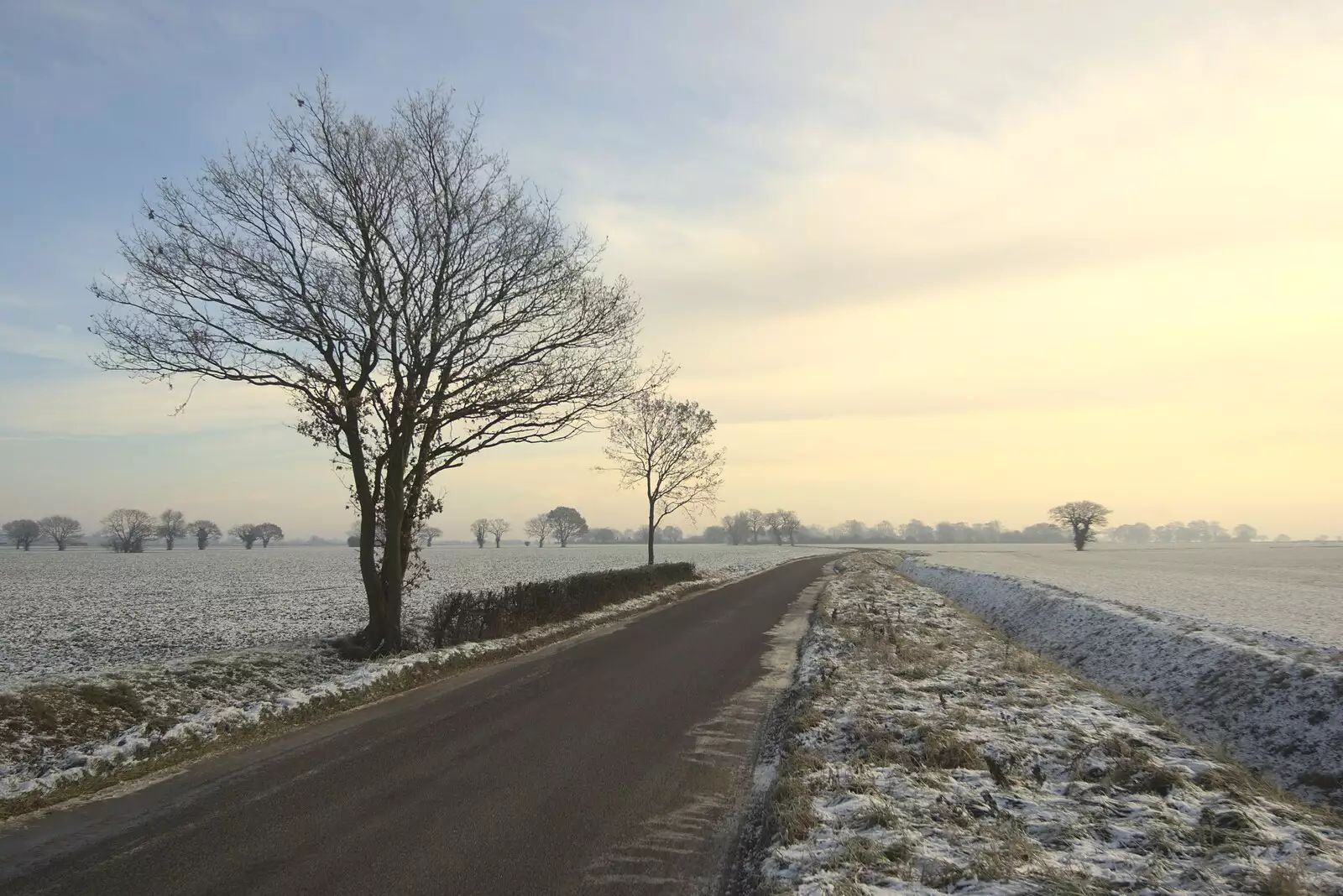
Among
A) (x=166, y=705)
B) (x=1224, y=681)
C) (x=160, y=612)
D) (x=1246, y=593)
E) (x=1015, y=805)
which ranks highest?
(x=1015, y=805)

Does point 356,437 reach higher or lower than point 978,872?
higher

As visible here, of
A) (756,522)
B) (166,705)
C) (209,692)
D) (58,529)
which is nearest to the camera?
(166,705)

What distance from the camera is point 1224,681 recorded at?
12242mm

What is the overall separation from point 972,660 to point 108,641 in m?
20.3

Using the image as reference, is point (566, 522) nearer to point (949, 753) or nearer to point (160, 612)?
point (160, 612)

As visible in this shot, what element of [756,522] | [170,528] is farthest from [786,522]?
[170,528]

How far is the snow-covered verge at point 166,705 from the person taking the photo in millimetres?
7867

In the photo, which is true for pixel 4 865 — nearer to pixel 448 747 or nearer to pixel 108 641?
pixel 448 747

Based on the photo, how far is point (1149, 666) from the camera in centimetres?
1452

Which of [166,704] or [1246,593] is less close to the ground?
[166,704]

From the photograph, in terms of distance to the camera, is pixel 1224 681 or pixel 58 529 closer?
pixel 1224 681

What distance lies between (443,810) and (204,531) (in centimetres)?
19027

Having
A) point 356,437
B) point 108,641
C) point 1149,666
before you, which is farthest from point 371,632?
point 1149,666

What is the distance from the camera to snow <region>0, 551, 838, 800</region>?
791 cm
